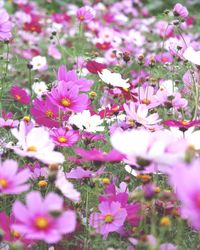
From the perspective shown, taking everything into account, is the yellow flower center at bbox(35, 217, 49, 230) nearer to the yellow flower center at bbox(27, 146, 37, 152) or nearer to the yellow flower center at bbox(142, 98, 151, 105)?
the yellow flower center at bbox(27, 146, 37, 152)

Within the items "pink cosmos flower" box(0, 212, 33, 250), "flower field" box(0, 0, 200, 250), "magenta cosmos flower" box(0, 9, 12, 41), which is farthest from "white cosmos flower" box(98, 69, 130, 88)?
"pink cosmos flower" box(0, 212, 33, 250)

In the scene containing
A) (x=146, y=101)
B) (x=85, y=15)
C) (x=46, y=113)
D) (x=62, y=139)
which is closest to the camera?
(x=62, y=139)

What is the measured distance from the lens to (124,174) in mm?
1340

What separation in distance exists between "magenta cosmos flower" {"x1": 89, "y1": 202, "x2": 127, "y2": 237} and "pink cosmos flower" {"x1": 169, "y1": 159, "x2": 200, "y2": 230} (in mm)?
371

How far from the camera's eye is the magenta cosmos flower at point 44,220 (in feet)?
2.32

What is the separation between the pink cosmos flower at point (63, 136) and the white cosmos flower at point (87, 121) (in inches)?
2.0

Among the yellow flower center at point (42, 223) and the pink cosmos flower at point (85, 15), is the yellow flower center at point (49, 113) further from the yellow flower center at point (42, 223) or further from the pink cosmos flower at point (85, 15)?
the pink cosmos flower at point (85, 15)

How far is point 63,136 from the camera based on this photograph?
1.15 meters

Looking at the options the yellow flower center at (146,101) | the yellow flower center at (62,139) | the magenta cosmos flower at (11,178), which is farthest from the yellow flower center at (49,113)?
the magenta cosmos flower at (11,178)

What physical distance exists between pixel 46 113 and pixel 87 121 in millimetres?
97

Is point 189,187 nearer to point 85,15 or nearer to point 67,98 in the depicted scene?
point 67,98

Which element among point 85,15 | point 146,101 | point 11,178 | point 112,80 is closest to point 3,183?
point 11,178

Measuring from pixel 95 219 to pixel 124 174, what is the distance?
12.6 inches

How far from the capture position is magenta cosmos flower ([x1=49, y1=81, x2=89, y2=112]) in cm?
120
